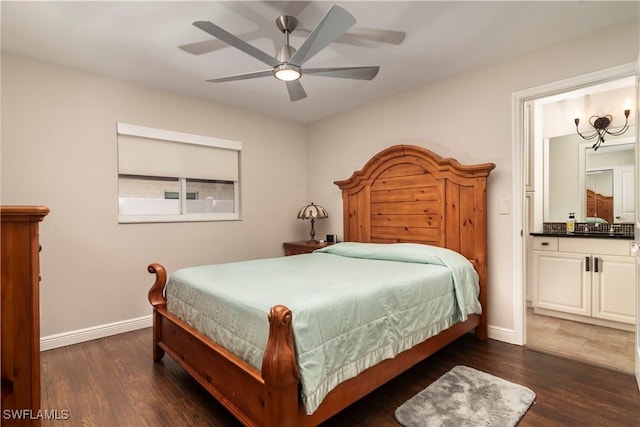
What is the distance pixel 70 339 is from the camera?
2.81 m

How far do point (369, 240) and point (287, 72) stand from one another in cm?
217

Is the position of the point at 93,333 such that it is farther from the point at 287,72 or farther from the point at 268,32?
the point at 268,32

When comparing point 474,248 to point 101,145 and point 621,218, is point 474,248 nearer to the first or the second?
point 621,218

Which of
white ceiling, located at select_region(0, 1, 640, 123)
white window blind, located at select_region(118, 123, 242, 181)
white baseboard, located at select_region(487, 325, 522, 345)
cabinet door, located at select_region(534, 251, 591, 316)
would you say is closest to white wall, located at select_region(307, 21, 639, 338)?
white baseboard, located at select_region(487, 325, 522, 345)

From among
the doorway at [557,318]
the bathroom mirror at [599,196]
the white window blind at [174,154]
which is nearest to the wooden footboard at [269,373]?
the doorway at [557,318]

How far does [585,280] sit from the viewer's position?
3186 mm

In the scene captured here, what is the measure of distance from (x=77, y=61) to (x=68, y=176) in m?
0.99

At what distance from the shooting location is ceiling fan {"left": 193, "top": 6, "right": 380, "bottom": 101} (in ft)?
5.47

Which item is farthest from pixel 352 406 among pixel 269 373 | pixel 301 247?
pixel 301 247

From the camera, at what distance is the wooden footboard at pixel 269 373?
1.33 metres

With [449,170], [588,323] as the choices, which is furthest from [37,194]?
[588,323]

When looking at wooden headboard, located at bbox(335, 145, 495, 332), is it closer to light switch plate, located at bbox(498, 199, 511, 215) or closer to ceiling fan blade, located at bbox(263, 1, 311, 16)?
light switch plate, located at bbox(498, 199, 511, 215)

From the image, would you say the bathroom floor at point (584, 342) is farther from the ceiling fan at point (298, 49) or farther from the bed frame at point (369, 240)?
the ceiling fan at point (298, 49)

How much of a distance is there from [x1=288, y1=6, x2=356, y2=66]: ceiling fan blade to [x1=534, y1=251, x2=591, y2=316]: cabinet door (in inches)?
A: 126
